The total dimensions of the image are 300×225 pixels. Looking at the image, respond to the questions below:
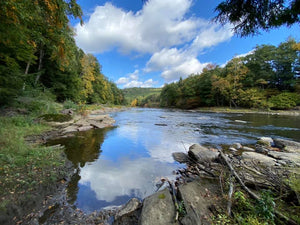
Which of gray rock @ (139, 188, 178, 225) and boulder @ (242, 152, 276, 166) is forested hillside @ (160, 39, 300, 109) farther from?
gray rock @ (139, 188, 178, 225)

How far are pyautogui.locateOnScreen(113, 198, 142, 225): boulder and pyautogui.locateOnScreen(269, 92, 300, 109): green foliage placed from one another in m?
33.6

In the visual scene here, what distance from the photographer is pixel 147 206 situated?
2.13 meters

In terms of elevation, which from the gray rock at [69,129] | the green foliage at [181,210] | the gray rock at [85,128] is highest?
the green foliage at [181,210]

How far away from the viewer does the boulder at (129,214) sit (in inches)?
81.1

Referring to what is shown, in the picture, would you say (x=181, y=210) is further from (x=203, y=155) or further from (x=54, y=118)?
(x=54, y=118)

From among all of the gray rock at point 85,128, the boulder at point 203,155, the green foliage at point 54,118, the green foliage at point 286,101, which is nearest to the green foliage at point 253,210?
the boulder at point 203,155

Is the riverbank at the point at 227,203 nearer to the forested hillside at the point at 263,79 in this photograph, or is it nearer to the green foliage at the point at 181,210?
the green foliage at the point at 181,210

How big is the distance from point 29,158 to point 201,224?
415 cm

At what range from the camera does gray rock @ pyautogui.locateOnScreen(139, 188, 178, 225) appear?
71.6 inches

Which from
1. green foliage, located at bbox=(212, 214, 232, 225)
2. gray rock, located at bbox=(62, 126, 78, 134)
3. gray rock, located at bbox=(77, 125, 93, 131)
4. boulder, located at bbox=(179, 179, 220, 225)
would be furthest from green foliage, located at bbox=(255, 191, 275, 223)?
gray rock, located at bbox=(77, 125, 93, 131)

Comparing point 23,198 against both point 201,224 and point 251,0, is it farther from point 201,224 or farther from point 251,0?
point 251,0

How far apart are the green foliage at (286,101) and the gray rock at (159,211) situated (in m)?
33.2

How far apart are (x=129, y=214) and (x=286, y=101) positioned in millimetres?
34809

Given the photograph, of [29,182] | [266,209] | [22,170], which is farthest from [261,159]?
[22,170]
